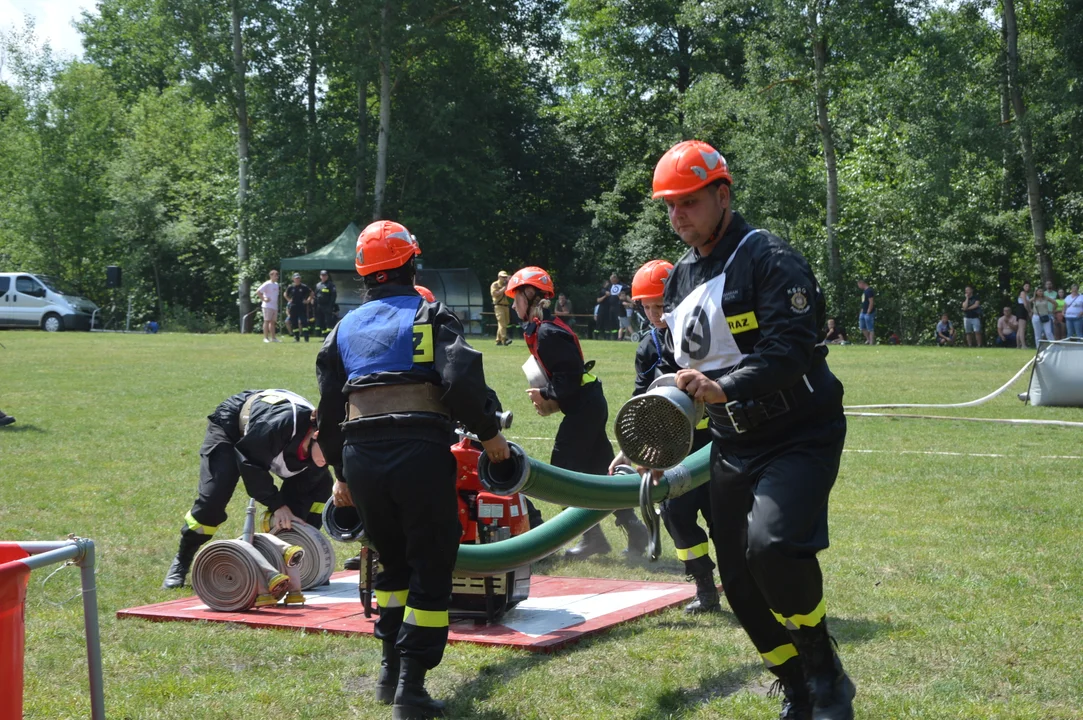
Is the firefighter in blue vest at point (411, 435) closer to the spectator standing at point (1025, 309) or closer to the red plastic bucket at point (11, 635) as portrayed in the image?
the red plastic bucket at point (11, 635)

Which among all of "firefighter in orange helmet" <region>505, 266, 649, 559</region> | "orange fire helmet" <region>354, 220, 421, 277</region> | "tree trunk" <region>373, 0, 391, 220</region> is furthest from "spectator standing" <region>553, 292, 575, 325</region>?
"orange fire helmet" <region>354, 220, 421, 277</region>

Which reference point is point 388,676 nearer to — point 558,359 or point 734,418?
point 734,418

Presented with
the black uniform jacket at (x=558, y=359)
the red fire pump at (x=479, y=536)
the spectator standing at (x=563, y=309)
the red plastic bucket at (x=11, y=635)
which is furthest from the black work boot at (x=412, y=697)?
the spectator standing at (x=563, y=309)

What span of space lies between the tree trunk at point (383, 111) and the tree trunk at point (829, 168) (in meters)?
15.3

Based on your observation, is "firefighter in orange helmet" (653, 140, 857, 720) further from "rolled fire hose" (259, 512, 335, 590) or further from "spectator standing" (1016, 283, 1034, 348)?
"spectator standing" (1016, 283, 1034, 348)

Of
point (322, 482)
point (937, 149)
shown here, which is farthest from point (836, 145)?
point (322, 482)

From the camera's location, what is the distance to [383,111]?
150 ft

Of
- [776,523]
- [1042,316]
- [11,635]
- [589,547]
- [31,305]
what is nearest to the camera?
[11,635]

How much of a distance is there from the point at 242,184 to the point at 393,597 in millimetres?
43770

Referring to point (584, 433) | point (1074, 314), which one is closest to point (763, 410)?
point (584, 433)

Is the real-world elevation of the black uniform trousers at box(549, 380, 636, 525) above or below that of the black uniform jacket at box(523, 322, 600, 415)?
below

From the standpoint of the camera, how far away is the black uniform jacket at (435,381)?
5.11m

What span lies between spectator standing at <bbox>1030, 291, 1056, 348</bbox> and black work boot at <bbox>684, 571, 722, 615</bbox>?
27.8m

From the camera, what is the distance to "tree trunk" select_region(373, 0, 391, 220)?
44.9 m
